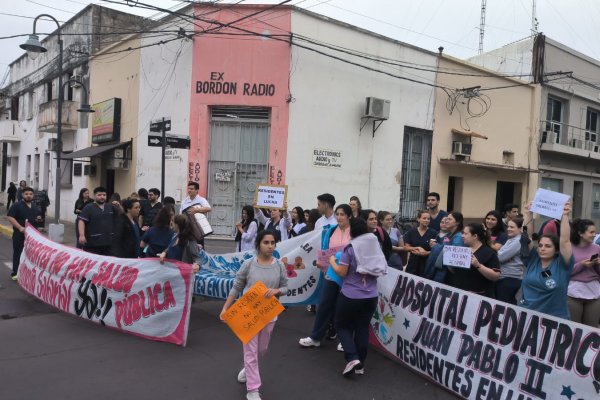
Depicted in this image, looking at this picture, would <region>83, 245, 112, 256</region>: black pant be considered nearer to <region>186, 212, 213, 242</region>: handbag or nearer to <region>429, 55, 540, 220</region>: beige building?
<region>186, 212, 213, 242</region>: handbag

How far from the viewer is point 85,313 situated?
612cm

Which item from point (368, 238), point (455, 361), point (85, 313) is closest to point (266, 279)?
point (368, 238)

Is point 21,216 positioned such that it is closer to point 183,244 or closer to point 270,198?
point 183,244

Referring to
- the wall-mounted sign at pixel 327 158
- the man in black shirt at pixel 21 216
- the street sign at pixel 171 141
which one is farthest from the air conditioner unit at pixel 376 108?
the man in black shirt at pixel 21 216

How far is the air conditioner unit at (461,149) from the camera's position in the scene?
18.0 metres

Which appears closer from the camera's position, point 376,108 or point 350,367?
point 350,367

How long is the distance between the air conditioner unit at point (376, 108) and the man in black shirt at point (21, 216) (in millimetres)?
9906

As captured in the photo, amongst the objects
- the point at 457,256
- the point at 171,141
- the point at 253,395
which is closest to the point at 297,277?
the point at 457,256

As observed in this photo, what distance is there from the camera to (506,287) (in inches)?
215

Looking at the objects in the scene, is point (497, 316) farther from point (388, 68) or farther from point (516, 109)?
point (516, 109)

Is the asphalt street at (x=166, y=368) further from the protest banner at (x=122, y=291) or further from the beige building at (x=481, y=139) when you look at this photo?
the beige building at (x=481, y=139)

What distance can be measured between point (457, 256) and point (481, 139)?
16.0 meters

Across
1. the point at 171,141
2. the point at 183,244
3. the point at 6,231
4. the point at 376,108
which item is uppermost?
the point at 376,108

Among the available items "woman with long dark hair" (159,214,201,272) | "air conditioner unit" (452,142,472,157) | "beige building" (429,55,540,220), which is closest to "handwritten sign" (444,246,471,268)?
"woman with long dark hair" (159,214,201,272)
